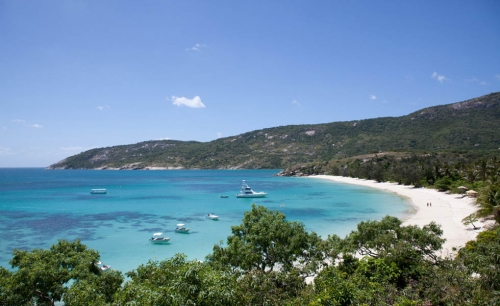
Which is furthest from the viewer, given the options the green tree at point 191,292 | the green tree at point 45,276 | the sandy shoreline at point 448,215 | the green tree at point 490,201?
the green tree at point 490,201

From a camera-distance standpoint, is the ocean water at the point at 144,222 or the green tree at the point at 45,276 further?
the ocean water at the point at 144,222

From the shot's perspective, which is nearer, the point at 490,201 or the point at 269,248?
the point at 269,248

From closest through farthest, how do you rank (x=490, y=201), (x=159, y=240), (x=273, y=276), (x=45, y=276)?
(x=45, y=276), (x=273, y=276), (x=490, y=201), (x=159, y=240)

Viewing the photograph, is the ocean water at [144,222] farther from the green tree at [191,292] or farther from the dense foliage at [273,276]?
the green tree at [191,292]

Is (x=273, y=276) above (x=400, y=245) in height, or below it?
below

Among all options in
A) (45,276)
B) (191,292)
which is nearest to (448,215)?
(191,292)

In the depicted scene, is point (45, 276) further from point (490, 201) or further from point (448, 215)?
point (448, 215)

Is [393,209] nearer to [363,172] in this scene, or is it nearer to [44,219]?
[44,219]

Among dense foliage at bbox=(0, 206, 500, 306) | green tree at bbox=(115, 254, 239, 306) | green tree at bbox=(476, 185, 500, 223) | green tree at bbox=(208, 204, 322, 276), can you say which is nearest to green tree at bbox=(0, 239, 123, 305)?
dense foliage at bbox=(0, 206, 500, 306)

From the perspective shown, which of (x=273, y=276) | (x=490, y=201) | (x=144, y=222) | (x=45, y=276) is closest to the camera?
(x=45, y=276)

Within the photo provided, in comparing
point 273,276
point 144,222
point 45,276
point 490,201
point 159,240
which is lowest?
point 144,222

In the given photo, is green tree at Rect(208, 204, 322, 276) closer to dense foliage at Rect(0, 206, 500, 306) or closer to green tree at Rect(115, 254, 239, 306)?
dense foliage at Rect(0, 206, 500, 306)

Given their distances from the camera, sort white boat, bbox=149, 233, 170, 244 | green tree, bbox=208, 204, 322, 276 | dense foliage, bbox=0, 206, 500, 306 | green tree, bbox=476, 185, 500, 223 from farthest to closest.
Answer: white boat, bbox=149, 233, 170, 244 < green tree, bbox=476, 185, 500, 223 < green tree, bbox=208, 204, 322, 276 < dense foliage, bbox=0, 206, 500, 306

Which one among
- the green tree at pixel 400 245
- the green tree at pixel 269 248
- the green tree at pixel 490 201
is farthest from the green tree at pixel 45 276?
the green tree at pixel 490 201
